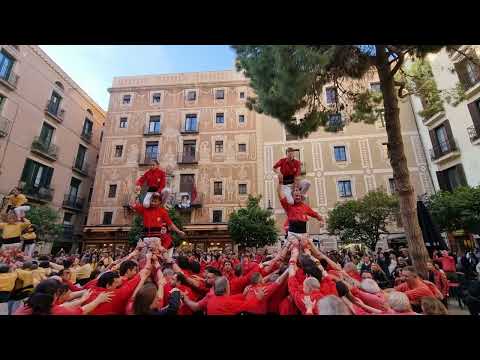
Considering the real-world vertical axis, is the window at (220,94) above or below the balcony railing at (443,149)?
above

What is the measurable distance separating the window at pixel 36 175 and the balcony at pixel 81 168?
234 centimetres

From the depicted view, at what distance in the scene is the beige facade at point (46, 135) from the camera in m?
17.4

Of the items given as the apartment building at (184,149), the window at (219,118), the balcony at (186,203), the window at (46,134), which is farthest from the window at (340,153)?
the window at (46,134)

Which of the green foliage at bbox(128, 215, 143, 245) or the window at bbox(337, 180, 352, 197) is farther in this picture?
the window at bbox(337, 180, 352, 197)

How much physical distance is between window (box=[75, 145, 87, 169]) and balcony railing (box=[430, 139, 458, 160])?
2810 cm

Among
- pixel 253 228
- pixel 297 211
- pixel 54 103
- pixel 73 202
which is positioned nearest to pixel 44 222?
pixel 73 202

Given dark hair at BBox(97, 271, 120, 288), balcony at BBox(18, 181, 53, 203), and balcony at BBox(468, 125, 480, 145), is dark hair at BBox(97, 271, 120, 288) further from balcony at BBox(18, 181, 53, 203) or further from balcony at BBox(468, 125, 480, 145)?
balcony at BBox(18, 181, 53, 203)

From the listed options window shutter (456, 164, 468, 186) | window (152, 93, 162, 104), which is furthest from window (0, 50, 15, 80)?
window shutter (456, 164, 468, 186)

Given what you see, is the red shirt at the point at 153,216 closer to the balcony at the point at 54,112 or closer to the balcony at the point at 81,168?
the balcony at the point at 54,112

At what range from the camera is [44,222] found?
1612 cm

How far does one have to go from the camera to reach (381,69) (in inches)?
260

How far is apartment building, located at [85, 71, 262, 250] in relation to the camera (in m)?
20.8

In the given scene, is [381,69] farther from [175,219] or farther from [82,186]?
[82,186]
